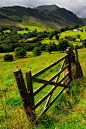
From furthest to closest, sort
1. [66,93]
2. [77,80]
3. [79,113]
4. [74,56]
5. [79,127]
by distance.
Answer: [74,56] → [77,80] → [66,93] → [79,113] → [79,127]

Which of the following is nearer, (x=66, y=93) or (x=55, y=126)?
(x=55, y=126)

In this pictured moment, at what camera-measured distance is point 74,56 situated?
9.27 metres

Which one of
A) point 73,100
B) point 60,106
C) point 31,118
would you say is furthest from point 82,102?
point 31,118

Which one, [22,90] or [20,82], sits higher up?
[20,82]

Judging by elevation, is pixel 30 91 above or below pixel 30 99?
above

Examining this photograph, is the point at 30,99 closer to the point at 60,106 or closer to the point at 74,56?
the point at 60,106

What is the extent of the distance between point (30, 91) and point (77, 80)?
5005mm

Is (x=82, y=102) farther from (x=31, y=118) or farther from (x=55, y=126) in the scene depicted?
(x=31, y=118)

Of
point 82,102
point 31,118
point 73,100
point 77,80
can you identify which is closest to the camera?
point 31,118

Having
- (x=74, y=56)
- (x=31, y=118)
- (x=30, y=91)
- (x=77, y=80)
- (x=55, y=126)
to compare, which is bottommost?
(x=55, y=126)

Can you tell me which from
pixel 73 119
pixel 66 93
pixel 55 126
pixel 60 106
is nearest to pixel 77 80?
pixel 66 93

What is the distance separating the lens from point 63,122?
16.2 feet

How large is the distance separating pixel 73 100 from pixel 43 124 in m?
2.55

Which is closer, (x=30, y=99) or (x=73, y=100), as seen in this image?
(x=30, y=99)
